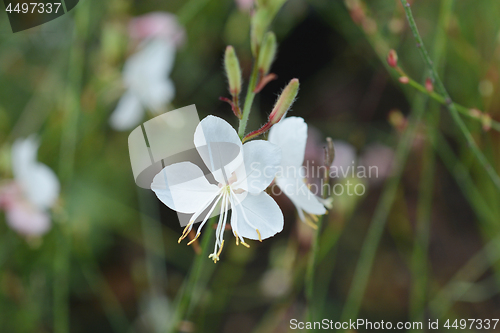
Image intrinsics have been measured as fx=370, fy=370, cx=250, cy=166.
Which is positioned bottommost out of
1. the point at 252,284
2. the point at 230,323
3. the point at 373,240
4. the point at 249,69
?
the point at 230,323

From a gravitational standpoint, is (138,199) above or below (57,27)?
below

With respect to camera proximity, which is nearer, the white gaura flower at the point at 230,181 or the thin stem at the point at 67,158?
the white gaura flower at the point at 230,181

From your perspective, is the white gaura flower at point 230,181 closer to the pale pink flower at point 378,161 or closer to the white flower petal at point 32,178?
the white flower petal at point 32,178

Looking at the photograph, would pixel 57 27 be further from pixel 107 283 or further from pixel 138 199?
pixel 107 283

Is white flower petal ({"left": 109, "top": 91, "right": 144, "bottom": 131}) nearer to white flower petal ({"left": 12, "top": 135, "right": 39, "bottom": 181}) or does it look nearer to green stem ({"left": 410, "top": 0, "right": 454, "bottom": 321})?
white flower petal ({"left": 12, "top": 135, "right": 39, "bottom": 181})

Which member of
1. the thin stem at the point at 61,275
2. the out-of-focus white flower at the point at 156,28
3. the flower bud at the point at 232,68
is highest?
the flower bud at the point at 232,68

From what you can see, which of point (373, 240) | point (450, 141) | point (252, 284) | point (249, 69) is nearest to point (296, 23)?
point (249, 69)

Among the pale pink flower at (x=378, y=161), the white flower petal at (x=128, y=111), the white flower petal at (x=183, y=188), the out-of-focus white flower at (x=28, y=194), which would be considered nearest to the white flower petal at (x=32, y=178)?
the out-of-focus white flower at (x=28, y=194)
